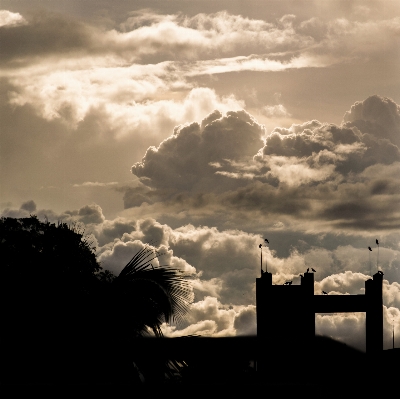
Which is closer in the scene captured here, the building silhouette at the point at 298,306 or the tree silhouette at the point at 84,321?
the tree silhouette at the point at 84,321

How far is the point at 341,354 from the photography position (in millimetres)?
22812

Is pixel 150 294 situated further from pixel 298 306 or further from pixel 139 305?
pixel 298 306

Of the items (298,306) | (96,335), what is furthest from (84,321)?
(298,306)

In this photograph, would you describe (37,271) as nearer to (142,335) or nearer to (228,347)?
(142,335)

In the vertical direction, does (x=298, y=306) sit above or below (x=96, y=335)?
below

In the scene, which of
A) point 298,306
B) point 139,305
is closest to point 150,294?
point 139,305

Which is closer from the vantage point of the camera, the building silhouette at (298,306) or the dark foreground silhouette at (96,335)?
the dark foreground silhouette at (96,335)

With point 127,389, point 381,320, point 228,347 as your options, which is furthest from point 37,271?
point 381,320

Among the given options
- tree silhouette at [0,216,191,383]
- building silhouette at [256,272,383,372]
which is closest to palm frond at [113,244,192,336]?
tree silhouette at [0,216,191,383]

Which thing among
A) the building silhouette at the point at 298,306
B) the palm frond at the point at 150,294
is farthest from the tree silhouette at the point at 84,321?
the building silhouette at the point at 298,306

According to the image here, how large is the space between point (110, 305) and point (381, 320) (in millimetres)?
48422

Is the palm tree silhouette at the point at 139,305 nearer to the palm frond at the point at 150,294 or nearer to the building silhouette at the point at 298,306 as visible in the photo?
the palm frond at the point at 150,294

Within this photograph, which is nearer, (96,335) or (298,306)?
(96,335)

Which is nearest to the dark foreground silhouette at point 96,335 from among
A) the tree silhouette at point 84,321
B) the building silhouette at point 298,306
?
the tree silhouette at point 84,321
